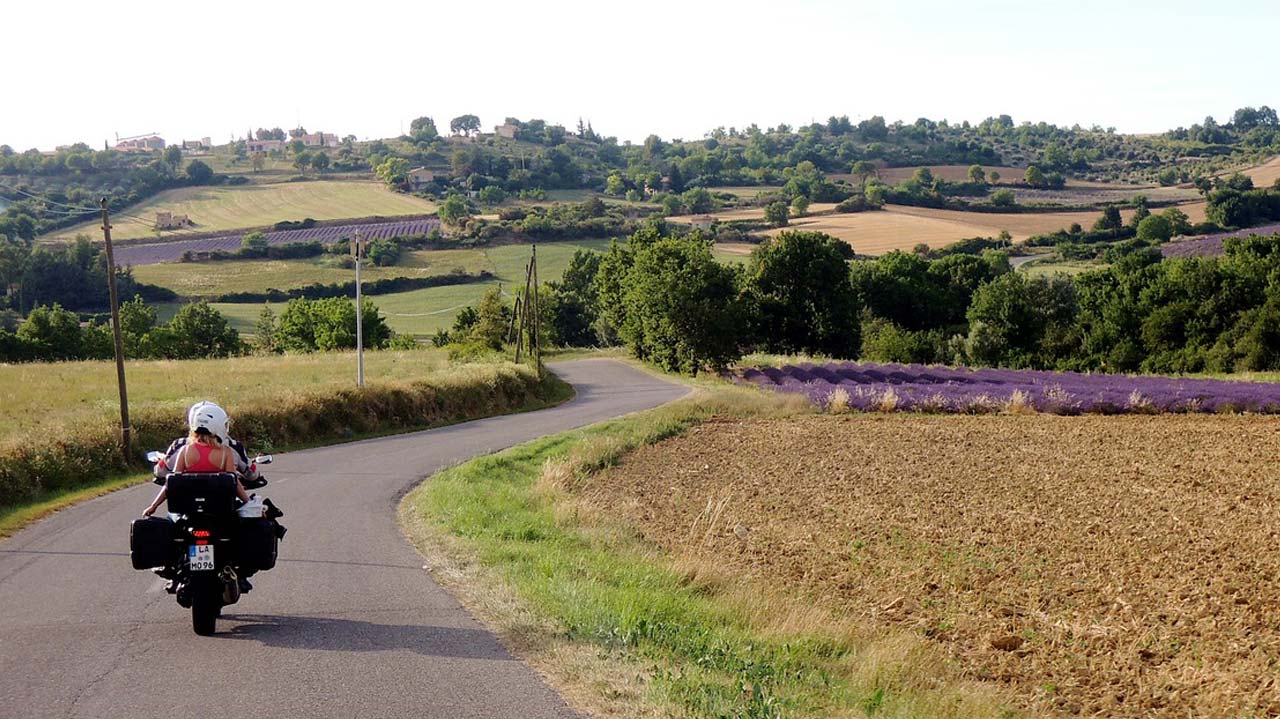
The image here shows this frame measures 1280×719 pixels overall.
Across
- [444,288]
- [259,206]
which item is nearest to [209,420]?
[444,288]

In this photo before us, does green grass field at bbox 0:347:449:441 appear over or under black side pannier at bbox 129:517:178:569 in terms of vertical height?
under

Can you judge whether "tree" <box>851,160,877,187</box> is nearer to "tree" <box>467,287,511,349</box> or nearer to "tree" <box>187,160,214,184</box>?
"tree" <box>187,160,214,184</box>

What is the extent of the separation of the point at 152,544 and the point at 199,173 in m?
161

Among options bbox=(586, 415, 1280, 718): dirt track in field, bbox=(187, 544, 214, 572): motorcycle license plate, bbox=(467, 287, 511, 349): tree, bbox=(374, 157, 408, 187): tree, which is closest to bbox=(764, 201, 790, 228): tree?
bbox=(374, 157, 408, 187): tree

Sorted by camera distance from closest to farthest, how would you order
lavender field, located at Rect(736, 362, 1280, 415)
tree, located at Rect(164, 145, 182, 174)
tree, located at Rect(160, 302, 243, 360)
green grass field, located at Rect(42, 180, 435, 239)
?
lavender field, located at Rect(736, 362, 1280, 415), tree, located at Rect(160, 302, 243, 360), green grass field, located at Rect(42, 180, 435, 239), tree, located at Rect(164, 145, 182, 174)

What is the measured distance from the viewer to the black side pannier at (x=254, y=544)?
917 centimetres

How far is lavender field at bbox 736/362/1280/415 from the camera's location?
34.9m

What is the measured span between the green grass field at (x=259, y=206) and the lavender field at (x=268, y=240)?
4.32m

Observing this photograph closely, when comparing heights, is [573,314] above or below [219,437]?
below

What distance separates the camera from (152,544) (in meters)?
9.03

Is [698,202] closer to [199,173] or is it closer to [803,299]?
[199,173]

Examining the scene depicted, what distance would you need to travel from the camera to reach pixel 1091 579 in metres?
→ 13.7

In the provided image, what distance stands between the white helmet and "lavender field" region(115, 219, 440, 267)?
3796 inches

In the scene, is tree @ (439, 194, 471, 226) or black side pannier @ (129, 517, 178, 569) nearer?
black side pannier @ (129, 517, 178, 569)
